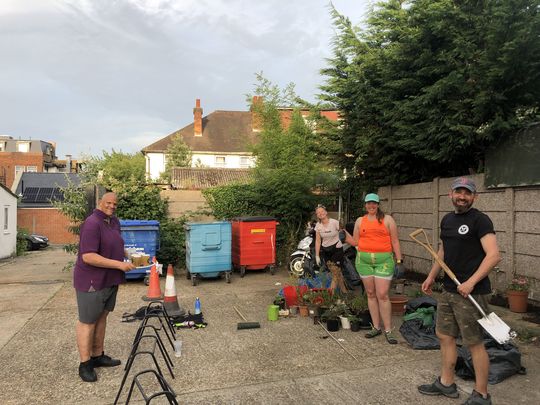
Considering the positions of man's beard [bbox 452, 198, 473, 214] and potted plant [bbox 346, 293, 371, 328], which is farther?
potted plant [bbox 346, 293, 371, 328]

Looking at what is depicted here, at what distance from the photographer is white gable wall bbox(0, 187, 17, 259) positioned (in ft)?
55.9

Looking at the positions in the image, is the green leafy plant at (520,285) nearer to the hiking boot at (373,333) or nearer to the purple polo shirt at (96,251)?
the hiking boot at (373,333)

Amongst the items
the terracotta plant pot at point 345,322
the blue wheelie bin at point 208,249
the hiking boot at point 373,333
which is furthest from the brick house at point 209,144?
the hiking boot at point 373,333

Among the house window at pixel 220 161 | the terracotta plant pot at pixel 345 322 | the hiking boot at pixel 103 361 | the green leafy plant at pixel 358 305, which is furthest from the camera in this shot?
the house window at pixel 220 161

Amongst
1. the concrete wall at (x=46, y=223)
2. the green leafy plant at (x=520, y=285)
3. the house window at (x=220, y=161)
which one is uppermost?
the house window at (x=220, y=161)

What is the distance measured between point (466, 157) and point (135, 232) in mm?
6995

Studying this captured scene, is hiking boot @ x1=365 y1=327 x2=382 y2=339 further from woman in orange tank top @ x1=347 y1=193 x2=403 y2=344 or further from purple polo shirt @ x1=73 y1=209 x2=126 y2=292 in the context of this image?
purple polo shirt @ x1=73 y1=209 x2=126 y2=292

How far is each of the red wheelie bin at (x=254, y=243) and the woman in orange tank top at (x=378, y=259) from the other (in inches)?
186

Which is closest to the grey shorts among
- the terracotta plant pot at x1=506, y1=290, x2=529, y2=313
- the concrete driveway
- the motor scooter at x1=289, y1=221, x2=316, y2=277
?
the concrete driveway

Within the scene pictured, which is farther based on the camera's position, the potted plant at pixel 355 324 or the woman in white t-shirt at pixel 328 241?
the woman in white t-shirt at pixel 328 241

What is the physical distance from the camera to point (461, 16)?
6258 millimetres

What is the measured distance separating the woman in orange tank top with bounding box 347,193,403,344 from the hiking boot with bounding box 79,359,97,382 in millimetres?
3171

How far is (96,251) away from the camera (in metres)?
4.12

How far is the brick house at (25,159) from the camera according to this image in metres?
50.6
